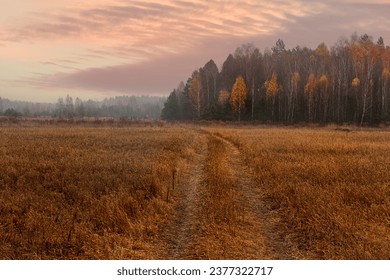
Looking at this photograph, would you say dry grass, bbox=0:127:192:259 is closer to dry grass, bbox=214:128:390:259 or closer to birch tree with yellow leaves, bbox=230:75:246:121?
dry grass, bbox=214:128:390:259

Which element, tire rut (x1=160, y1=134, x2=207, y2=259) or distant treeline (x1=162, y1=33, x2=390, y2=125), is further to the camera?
distant treeline (x1=162, y1=33, x2=390, y2=125)

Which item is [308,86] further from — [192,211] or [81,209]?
[81,209]

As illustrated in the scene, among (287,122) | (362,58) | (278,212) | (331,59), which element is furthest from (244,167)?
(331,59)

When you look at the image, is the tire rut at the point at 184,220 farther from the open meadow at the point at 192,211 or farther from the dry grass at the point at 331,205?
the dry grass at the point at 331,205

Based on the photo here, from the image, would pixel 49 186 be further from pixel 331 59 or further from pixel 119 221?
pixel 331 59

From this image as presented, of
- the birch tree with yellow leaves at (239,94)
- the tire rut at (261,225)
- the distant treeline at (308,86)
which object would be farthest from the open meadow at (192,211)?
the birch tree with yellow leaves at (239,94)

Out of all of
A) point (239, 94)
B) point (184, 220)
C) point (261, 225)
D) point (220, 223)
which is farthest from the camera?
point (239, 94)

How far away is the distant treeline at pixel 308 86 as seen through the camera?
59.4 metres

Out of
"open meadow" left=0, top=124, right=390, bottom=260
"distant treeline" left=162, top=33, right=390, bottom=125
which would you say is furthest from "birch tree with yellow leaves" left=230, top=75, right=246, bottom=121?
"open meadow" left=0, top=124, right=390, bottom=260

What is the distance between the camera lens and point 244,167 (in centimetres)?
1566

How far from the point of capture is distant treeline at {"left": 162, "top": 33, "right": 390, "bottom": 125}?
2338 inches

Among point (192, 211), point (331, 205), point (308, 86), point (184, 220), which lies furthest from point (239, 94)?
point (184, 220)

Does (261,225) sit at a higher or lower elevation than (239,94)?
lower

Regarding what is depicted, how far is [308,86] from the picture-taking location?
203 feet
